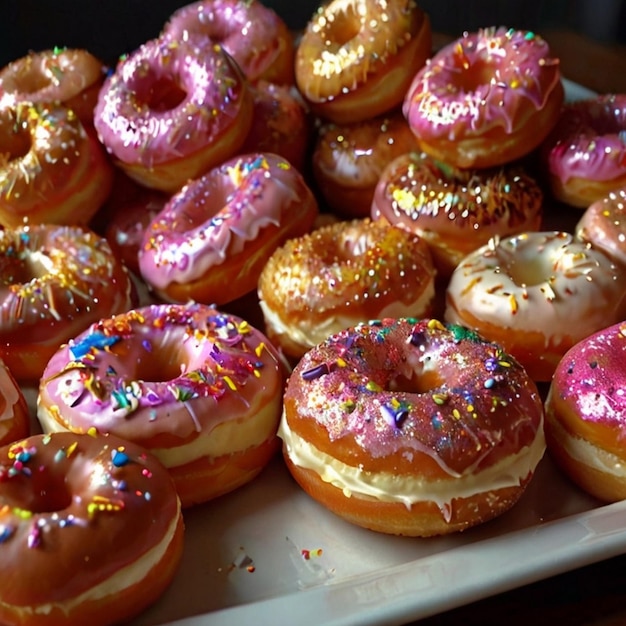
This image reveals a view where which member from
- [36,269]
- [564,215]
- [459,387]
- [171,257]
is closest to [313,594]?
[459,387]

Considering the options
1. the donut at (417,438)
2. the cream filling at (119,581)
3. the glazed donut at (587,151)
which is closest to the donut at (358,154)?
the glazed donut at (587,151)

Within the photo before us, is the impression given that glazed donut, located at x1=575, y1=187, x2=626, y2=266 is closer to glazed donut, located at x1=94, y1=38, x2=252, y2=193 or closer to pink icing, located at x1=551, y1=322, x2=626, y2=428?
pink icing, located at x1=551, y1=322, x2=626, y2=428

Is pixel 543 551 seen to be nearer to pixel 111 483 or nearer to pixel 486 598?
pixel 486 598

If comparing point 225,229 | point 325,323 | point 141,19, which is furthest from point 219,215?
point 141,19

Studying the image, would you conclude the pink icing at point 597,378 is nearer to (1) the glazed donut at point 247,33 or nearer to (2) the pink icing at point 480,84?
(2) the pink icing at point 480,84

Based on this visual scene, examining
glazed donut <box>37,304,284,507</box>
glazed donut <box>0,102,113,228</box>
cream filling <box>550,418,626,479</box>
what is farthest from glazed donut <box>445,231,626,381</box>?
glazed donut <box>0,102,113,228</box>
